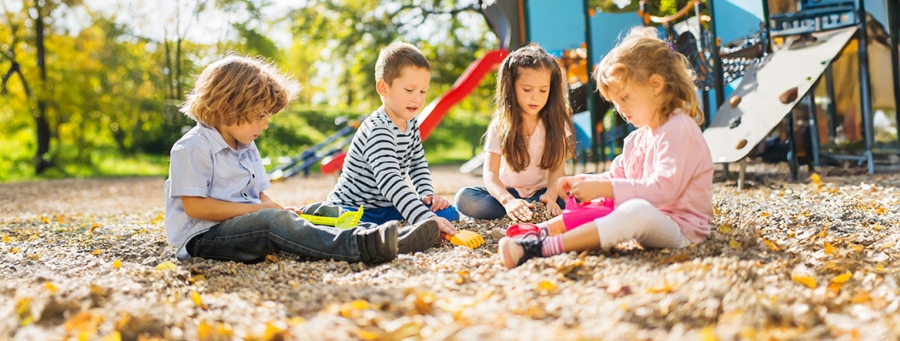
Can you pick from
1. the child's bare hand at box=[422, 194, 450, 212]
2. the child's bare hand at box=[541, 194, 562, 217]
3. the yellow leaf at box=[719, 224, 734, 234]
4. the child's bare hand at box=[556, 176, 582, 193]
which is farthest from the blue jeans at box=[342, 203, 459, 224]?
the yellow leaf at box=[719, 224, 734, 234]

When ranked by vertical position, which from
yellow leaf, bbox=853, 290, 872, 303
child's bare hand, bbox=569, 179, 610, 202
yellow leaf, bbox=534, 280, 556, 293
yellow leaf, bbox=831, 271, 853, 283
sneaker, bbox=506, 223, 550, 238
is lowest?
yellow leaf, bbox=853, 290, 872, 303

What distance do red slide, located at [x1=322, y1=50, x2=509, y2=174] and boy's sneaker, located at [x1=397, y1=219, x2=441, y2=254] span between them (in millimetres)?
3663

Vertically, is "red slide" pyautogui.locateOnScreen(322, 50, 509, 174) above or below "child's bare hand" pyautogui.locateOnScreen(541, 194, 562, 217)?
above

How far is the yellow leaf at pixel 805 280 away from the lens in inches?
78.4

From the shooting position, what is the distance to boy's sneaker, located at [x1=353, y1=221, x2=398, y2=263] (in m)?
2.44

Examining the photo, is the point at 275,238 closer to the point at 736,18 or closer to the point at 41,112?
the point at 736,18

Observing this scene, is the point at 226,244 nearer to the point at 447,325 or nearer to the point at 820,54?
the point at 447,325

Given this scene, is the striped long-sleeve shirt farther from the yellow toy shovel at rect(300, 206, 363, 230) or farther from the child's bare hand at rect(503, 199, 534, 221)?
the child's bare hand at rect(503, 199, 534, 221)

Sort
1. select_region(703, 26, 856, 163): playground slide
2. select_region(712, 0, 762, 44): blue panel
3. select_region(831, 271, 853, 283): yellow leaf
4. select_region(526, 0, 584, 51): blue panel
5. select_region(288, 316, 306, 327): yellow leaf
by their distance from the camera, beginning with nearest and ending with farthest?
select_region(288, 316, 306, 327): yellow leaf, select_region(831, 271, 853, 283): yellow leaf, select_region(703, 26, 856, 163): playground slide, select_region(712, 0, 762, 44): blue panel, select_region(526, 0, 584, 51): blue panel

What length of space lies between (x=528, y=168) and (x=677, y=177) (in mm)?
1495

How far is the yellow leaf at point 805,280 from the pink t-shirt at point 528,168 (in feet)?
5.82

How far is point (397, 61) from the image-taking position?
10.6 ft

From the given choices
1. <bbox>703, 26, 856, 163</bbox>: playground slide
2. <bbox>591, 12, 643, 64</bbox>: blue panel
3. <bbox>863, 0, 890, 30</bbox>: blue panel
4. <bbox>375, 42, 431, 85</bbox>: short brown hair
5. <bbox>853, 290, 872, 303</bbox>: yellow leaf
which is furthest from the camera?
<bbox>591, 12, 643, 64</bbox>: blue panel

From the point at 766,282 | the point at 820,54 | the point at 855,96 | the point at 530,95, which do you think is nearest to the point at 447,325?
the point at 766,282
